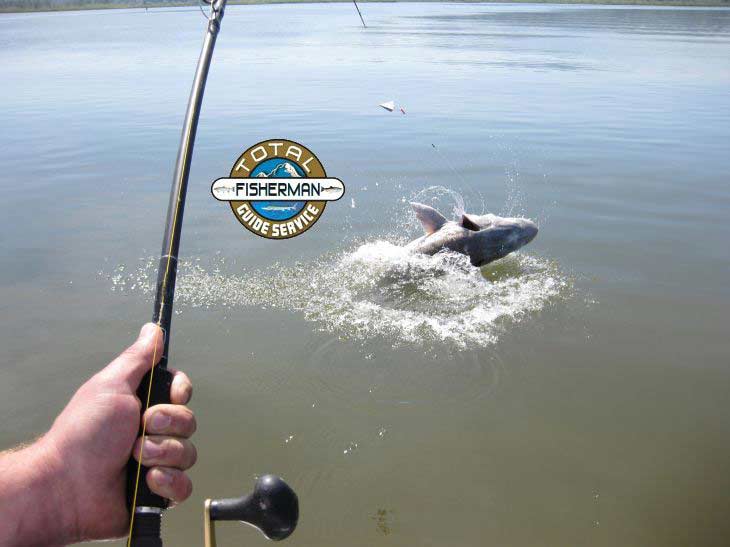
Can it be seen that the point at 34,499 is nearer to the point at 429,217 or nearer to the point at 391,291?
the point at 391,291

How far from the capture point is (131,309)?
6.29m

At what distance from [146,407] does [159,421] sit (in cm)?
11

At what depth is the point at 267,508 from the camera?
1.99m

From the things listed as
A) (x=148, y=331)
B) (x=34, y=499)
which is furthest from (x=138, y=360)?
(x=34, y=499)

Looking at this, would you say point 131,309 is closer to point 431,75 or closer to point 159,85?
point 159,85

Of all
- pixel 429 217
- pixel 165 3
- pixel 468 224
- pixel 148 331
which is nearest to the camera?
pixel 148 331

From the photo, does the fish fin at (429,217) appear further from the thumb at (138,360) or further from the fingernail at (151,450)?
the fingernail at (151,450)

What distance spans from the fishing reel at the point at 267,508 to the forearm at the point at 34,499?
0.61 m

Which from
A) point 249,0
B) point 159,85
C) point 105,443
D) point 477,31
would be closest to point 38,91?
point 159,85

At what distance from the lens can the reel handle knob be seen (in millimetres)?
1988

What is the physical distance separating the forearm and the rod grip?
229mm

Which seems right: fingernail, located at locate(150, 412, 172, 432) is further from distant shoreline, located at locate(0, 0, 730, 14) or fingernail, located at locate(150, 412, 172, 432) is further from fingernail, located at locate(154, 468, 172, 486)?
distant shoreline, located at locate(0, 0, 730, 14)

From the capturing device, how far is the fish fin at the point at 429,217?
7715 millimetres

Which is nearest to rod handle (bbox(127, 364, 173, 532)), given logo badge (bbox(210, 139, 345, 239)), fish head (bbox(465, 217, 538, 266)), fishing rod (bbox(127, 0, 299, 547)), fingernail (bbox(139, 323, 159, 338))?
fishing rod (bbox(127, 0, 299, 547))
